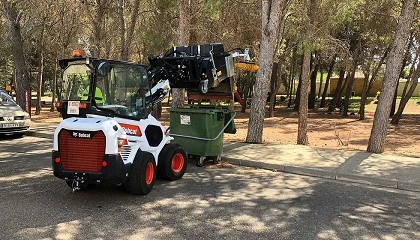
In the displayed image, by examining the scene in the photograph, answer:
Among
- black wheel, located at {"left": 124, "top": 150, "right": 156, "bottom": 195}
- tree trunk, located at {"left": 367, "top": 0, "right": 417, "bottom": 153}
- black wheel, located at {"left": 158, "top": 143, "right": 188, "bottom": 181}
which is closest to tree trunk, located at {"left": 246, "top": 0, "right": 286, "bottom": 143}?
tree trunk, located at {"left": 367, "top": 0, "right": 417, "bottom": 153}

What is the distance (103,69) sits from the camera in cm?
600

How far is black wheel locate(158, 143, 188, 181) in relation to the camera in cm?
686

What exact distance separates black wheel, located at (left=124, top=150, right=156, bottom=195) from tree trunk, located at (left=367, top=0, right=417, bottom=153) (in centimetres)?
656

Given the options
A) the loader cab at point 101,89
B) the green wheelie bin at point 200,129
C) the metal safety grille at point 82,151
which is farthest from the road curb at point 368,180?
the metal safety grille at point 82,151

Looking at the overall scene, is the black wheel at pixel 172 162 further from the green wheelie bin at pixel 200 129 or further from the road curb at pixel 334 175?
the road curb at pixel 334 175

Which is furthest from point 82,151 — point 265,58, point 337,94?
point 337,94

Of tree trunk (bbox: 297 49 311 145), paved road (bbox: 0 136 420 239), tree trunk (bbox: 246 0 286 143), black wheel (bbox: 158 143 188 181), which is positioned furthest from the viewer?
tree trunk (bbox: 297 49 311 145)

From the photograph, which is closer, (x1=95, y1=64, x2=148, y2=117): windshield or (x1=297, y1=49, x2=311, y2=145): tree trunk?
(x1=95, y1=64, x2=148, y2=117): windshield

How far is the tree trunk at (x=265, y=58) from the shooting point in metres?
10.3

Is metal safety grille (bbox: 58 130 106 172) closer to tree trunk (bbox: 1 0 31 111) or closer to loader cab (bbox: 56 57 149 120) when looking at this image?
loader cab (bbox: 56 57 149 120)

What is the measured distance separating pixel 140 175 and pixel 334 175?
13.1 ft

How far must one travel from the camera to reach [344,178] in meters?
7.68

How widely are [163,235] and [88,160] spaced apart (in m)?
1.66

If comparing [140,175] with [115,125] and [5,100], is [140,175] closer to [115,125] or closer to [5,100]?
[115,125]
